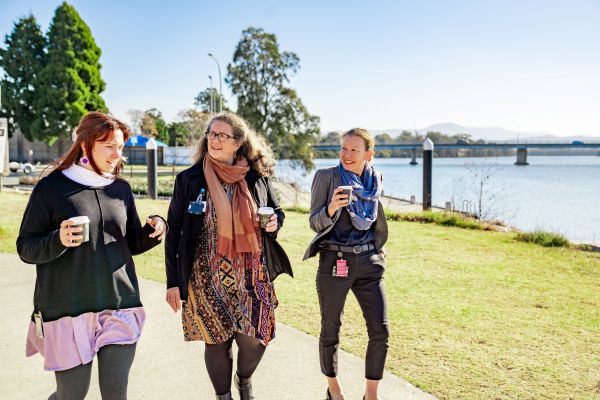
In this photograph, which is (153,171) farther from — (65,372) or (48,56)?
(48,56)

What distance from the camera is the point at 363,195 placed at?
328 cm

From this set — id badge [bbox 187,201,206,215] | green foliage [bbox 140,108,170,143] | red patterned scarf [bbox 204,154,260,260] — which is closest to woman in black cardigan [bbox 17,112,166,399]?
id badge [bbox 187,201,206,215]

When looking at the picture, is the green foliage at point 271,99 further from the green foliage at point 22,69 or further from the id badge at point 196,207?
the id badge at point 196,207

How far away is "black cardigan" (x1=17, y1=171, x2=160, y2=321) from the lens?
2.43 meters

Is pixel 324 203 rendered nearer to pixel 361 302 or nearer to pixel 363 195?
pixel 363 195

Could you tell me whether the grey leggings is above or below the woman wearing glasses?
below

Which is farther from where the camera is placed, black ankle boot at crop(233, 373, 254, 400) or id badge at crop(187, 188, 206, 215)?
black ankle boot at crop(233, 373, 254, 400)

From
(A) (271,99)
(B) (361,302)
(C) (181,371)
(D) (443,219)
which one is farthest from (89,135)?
(A) (271,99)

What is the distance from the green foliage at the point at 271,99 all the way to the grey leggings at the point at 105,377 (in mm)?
33943

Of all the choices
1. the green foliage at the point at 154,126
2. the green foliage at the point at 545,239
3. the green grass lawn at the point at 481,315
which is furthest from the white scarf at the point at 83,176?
the green foliage at the point at 154,126

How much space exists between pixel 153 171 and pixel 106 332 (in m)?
15.4

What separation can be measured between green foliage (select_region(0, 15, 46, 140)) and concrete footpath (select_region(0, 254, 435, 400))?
142ft

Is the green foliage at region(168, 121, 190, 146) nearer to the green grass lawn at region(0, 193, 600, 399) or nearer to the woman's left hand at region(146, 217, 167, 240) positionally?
the green grass lawn at region(0, 193, 600, 399)

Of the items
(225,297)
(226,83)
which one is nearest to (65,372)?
(225,297)
